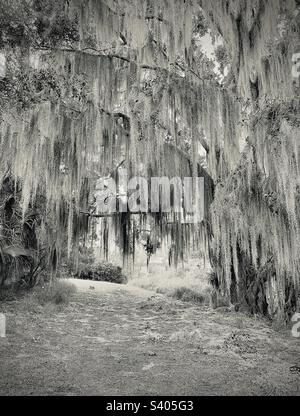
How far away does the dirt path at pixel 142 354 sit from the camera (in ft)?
11.3

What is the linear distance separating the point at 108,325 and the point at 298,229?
3.96 m

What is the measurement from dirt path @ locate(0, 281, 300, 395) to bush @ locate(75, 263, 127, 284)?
8.73 metres

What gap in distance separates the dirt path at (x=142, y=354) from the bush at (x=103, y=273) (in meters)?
8.73

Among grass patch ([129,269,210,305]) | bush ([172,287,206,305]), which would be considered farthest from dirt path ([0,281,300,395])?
grass patch ([129,269,210,305])

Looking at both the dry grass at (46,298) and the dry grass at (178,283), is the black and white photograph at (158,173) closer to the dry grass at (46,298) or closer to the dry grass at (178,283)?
the dry grass at (46,298)

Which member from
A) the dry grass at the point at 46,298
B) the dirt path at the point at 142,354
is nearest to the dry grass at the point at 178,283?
the dirt path at the point at 142,354

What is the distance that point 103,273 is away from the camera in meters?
16.4

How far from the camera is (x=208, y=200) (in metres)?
6.72

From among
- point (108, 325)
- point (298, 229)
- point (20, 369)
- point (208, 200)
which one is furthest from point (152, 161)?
point (20, 369)

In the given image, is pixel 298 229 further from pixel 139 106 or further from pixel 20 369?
pixel 20 369

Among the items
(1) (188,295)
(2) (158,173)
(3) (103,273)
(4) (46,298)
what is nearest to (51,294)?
(4) (46,298)

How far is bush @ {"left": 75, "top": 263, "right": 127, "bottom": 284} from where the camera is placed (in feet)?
53.3

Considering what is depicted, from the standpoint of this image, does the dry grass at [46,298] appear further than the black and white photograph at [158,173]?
Yes

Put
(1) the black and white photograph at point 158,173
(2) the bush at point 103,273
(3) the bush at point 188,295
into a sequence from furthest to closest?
(2) the bush at point 103,273, (3) the bush at point 188,295, (1) the black and white photograph at point 158,173
